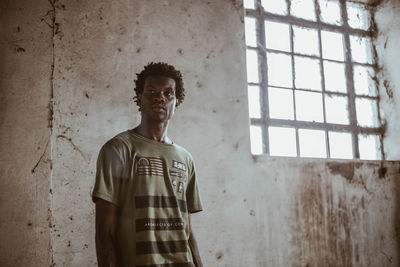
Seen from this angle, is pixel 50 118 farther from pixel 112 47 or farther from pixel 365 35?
pixel 365 35

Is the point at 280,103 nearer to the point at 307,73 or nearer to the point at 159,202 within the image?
the point at 307,73

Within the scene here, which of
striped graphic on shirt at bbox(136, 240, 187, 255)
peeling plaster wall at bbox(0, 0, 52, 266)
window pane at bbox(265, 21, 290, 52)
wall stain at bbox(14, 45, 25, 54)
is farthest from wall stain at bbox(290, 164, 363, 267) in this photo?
wall stain at bbox(14, 45, 25, 54)

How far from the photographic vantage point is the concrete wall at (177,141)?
2.00m

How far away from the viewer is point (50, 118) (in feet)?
6.82

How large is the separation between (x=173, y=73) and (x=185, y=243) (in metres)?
0.84

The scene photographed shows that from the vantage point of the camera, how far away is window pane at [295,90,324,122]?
3036 millimetres

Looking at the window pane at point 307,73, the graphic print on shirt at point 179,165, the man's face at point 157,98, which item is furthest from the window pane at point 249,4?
the graphic print on shirt at point 179,165

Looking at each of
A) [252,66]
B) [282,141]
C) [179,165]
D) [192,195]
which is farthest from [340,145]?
[179,165]

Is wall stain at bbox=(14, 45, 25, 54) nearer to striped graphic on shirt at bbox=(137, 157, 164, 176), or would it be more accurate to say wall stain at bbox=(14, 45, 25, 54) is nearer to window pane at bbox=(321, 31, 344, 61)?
striped graphic on shirt at bbox=(137, 157, 164, 176)

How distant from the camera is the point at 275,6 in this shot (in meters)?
3.17

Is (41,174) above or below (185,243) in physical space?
above

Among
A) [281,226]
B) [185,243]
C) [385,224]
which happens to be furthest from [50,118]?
[385,224]

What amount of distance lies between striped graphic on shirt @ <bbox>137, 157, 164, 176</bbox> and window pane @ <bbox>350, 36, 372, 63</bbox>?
8.06ft

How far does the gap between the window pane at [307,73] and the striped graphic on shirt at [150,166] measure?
1822mm
